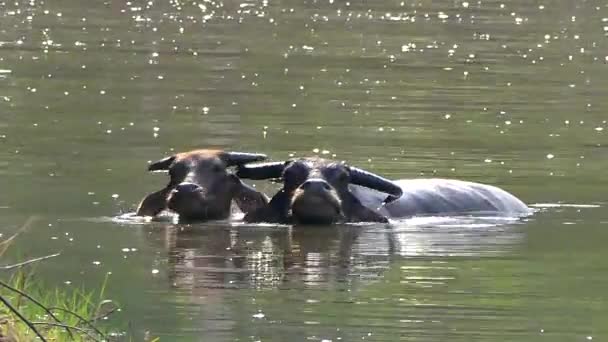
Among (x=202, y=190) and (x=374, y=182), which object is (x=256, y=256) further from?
(x=374, y=182)

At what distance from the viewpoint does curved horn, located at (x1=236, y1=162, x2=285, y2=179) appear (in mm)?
16375

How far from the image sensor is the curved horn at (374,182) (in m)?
15.9

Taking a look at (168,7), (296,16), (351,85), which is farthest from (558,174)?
(168,7)

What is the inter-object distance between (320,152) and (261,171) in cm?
377

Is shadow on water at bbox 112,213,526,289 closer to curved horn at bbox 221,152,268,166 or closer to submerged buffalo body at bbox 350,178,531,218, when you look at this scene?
submerged buffalo body at bbox 350,178,531,218

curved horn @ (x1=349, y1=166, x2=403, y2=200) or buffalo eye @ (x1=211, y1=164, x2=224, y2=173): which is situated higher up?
buffalo eye @ (x1=211, y1=164, x2=224, y2=173)

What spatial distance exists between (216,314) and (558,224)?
5.17 m

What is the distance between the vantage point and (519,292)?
500 inches

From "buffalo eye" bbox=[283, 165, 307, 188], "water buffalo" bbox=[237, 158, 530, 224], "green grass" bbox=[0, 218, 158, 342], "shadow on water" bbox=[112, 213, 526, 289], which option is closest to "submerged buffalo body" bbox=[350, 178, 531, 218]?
"water buffalo" bbox=[237, 158, 530, 224]

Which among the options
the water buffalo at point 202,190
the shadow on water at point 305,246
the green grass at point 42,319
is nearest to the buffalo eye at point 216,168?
the water buffalo at point 202,190

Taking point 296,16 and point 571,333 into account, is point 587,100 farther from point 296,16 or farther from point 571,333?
A: point 296,16

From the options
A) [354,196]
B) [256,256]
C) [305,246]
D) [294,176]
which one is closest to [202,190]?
[294,176]

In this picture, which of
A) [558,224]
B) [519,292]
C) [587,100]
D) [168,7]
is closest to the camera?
[519,292]

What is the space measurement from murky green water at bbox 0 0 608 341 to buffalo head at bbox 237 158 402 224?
8.2 inches
